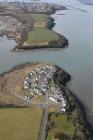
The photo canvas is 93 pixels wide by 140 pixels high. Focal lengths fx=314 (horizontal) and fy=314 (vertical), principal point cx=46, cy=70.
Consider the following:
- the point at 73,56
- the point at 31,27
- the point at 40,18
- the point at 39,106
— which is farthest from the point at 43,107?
the point at 40,18

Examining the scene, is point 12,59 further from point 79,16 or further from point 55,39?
point 79,16

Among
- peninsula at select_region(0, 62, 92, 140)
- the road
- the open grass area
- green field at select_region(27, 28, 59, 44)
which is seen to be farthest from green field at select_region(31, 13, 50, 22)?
the open grass area

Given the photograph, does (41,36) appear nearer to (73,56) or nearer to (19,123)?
(73,56)

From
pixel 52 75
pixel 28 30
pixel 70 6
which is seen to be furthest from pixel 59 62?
pixel 70 6

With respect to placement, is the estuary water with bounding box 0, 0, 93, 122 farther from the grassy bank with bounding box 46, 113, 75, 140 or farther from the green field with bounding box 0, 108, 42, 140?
the green field with bounding box 0, 108, 42, 140

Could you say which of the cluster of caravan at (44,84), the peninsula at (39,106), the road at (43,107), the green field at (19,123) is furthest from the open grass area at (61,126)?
the cluster of caravan at (44,84)

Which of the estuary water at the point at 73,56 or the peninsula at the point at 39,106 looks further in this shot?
the estuary water at the point at 73,56

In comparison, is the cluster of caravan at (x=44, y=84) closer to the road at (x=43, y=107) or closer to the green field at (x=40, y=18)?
the road at (x=43, y=107)

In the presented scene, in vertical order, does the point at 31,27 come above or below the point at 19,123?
below
